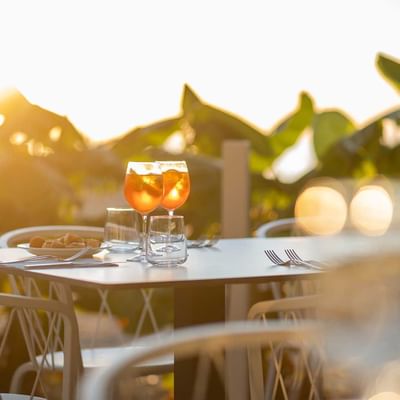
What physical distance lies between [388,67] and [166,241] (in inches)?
150

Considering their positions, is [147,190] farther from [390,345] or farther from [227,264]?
[390,345]

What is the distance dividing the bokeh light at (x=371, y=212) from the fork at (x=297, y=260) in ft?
0.71

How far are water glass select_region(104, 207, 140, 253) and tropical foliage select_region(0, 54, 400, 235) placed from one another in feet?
8.39

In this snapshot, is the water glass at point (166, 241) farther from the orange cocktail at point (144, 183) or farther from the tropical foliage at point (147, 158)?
the tropical foliage at point (147, 158)

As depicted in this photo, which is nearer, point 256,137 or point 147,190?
point 147,190

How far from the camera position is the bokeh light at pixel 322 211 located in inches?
56.1

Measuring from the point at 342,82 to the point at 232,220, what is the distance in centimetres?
267

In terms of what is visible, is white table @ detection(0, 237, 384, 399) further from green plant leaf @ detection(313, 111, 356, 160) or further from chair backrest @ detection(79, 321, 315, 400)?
green plant leaf @ detection(313, 111, 356, 160)

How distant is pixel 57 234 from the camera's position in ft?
11.1

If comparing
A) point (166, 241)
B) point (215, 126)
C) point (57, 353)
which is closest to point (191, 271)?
point (166, 241)

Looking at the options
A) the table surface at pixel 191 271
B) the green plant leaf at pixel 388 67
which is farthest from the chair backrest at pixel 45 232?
the green plant leaf at pixel 388 67

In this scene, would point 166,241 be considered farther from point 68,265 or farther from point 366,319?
point 366,319

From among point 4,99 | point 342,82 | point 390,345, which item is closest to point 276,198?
point 342,82

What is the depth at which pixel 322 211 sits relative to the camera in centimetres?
257
